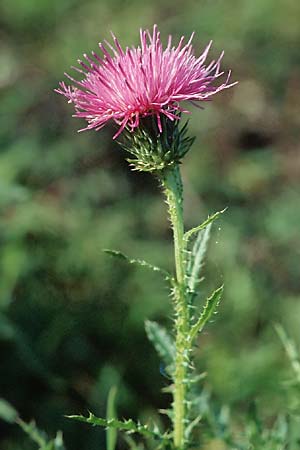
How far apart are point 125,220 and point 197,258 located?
6.91 feet

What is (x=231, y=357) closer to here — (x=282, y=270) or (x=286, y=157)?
(x=282, y=270)

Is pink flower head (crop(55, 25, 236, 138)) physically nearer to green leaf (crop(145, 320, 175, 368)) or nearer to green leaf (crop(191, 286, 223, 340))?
green leaf (crop(191, 286, 223, 340))

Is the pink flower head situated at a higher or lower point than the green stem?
higher

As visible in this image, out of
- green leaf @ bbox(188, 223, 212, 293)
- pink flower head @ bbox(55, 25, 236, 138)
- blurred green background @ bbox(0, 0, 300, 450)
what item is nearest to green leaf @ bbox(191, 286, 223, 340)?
green leaf @ bbox(188, 223, 212, 293)

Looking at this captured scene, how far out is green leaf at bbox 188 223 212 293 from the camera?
158 cm

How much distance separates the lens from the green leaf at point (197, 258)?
62.3 inches

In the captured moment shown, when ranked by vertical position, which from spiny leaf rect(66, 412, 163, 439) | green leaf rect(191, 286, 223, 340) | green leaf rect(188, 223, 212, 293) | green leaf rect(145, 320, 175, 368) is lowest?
spiny leaf rect(66, 412, 163, 439)

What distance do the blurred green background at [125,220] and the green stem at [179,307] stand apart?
633 millimetres

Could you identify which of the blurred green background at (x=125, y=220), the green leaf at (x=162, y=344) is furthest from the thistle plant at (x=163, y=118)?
the blurred green background at (x=125, y=220)

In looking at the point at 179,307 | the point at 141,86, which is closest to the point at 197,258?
the point at 179,307

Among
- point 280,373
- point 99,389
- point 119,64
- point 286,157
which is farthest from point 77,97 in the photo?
point 286,157

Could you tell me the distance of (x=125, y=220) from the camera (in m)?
3.73

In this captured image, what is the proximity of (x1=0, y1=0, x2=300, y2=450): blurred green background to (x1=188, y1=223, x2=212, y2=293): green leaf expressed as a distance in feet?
1.67

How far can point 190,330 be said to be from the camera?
1532mm
